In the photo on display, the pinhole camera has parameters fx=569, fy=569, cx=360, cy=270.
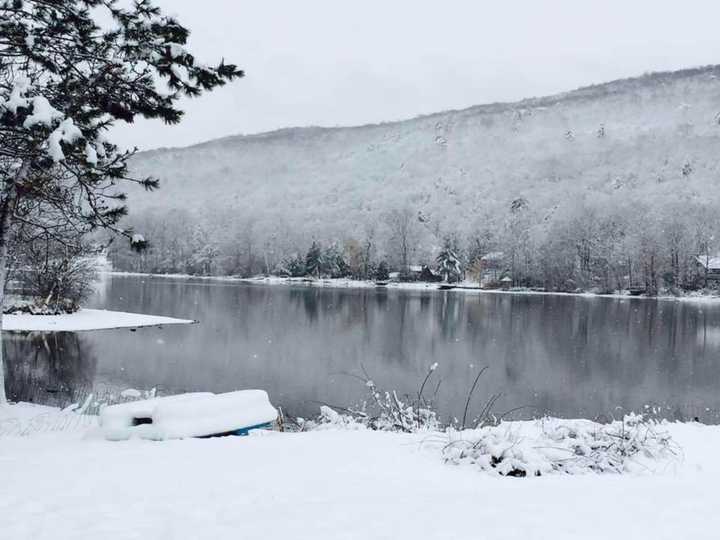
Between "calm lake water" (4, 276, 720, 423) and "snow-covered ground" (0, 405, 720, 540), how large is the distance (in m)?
7.93

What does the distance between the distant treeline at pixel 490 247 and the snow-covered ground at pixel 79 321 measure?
4689 centimetres

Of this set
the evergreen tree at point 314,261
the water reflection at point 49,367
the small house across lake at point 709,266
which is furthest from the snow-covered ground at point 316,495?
the evergreen tree at point 314,261

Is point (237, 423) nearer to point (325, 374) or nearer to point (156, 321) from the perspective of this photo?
point (325, 374)

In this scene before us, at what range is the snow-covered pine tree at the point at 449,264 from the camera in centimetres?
9069

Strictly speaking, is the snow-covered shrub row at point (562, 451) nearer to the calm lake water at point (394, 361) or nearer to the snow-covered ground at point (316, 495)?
the snow-covered ground at point (316, 495)

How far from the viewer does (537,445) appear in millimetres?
6938

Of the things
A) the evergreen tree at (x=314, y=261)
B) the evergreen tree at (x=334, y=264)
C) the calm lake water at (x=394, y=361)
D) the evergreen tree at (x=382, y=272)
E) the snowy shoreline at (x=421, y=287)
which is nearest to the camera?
the calm lake water at (x=394, y=361)

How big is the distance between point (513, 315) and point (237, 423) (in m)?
37.4

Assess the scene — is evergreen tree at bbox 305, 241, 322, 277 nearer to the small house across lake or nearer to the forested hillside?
the forested hillside

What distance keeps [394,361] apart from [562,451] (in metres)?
15.9

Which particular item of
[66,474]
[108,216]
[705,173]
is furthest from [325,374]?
[705,173]

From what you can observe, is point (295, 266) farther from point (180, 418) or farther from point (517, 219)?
point (180, 418)

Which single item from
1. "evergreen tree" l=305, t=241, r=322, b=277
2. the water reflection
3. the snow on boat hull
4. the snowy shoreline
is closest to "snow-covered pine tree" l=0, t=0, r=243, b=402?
the snow on boat hull

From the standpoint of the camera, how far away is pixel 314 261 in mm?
96625
